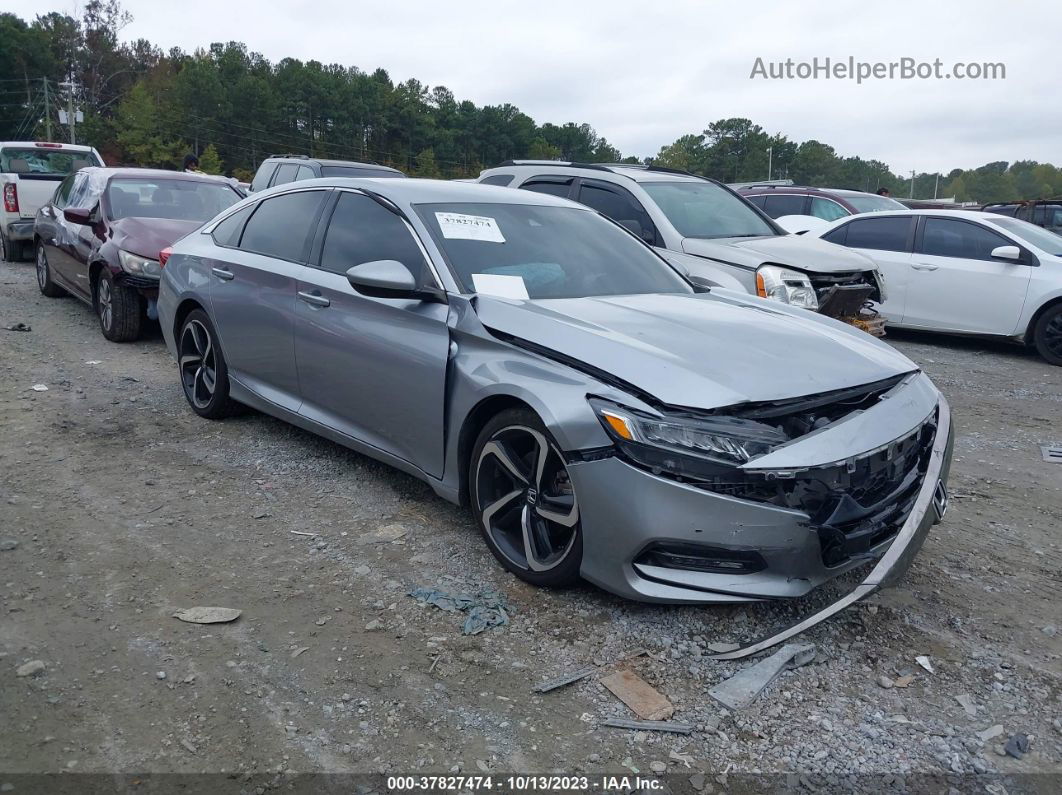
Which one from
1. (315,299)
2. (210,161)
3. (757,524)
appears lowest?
(757,524)

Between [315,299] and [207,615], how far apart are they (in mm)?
1875

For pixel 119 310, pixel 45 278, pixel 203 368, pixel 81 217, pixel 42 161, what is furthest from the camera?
pixel 42 161

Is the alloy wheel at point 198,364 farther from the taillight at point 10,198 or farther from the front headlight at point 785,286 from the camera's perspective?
the taillight at point 10,198

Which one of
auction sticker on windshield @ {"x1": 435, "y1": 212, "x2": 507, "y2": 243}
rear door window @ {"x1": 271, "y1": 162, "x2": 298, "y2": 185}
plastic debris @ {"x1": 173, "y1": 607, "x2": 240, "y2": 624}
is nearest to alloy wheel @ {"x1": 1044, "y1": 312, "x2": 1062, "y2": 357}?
auction sticker on windshield @ {"x1": 435, "y1": 212, "x2": 507, "y2": 243}

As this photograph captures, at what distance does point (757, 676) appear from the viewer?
3010mm

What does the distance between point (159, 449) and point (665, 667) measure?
3.59m

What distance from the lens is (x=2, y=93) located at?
74.7m

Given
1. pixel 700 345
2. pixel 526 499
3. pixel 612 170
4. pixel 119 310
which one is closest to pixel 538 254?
pixel 700 345

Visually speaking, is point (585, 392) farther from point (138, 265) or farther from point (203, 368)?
point (138, 265)

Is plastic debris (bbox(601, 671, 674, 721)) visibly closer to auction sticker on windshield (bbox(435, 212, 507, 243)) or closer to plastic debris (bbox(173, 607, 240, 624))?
plastic debris (bbox(173, 607, 240, 624))

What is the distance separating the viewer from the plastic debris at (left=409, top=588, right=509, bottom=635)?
335cm

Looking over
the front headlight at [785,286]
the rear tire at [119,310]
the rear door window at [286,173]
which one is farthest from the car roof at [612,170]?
the rear door window at [286,173]

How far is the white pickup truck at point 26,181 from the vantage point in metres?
14.3

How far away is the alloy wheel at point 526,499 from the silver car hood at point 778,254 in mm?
4114
